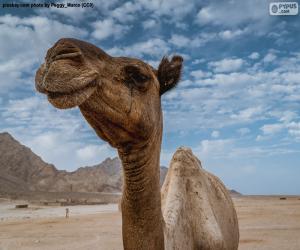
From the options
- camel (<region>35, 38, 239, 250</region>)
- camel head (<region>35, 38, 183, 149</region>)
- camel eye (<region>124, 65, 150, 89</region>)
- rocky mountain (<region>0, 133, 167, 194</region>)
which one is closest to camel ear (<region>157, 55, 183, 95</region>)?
camel (<region>35, 38, 239, 250</region>)

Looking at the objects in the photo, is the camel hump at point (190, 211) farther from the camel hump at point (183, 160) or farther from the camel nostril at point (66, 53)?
the camel nostril at point (66, 53)

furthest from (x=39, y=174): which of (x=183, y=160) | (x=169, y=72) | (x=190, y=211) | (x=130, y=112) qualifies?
(x=130, y=112)

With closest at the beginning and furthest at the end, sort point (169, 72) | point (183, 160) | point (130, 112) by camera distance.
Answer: point (130, 112) → point (169, 72) → point (183, 160)

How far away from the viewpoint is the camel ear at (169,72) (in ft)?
12.8

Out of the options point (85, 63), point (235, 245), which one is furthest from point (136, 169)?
point (235, 245)

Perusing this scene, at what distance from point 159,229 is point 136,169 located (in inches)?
20.6

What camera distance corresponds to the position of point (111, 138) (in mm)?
3078

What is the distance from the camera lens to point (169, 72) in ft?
12.9

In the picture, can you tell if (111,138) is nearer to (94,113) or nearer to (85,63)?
(94,113)

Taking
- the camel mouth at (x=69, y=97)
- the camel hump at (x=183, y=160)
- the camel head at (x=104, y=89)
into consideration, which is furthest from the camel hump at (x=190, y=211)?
the camel mouth at (x=69, y=97)

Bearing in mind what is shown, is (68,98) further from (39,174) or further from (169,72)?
(39,174)

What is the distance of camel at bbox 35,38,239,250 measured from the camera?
2.51 meters

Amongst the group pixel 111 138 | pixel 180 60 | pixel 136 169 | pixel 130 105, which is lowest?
pixel 136 169

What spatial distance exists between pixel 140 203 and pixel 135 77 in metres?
0.98
